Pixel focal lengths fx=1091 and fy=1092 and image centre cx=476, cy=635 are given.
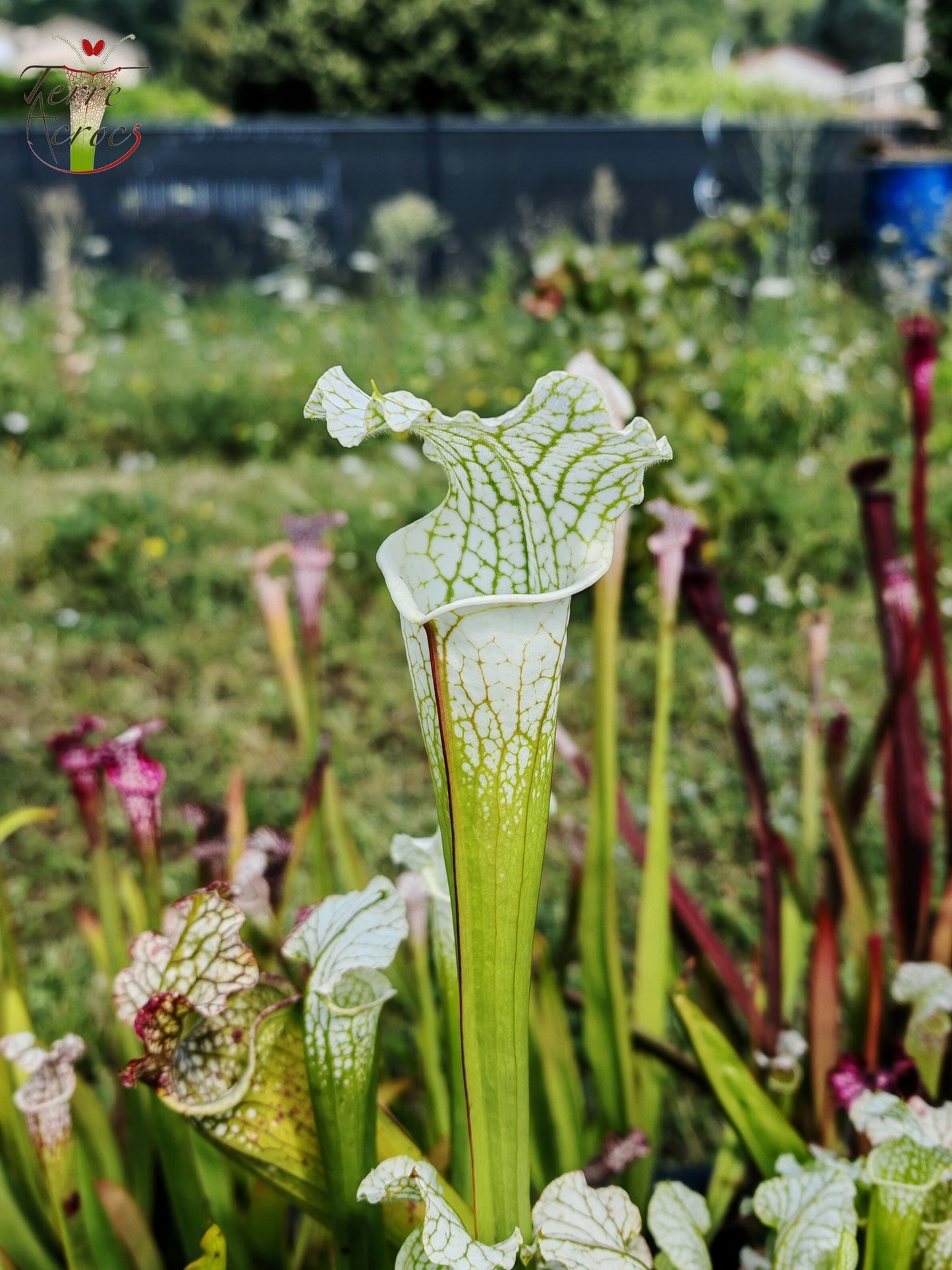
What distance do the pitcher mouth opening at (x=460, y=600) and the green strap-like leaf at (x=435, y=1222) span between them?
0.89 feet

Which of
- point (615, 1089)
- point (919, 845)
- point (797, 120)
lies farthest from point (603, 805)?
point (797, 120)

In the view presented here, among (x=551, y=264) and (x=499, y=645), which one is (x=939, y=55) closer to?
(x=551, y=264)

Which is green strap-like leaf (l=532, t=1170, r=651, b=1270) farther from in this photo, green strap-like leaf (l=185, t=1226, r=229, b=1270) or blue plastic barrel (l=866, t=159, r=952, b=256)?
blue plastic barrel (l=866, t=159, r=952, b=256)

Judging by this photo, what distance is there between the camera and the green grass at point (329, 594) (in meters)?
2.14

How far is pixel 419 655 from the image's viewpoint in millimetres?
522

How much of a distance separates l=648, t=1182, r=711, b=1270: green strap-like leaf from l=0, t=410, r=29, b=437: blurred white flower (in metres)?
3.82

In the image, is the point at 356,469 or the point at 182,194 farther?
the point at 182,194

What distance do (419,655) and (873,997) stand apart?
534 millimetres

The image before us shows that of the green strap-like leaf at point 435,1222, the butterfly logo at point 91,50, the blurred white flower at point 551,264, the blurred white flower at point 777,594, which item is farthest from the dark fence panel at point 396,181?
the green strap-like leaf at point 435,1222

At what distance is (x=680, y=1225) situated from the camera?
65cm

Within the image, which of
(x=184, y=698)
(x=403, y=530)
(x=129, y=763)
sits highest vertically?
(x=403, y=530)

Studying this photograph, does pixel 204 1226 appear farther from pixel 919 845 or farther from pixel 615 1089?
pixel 919 845

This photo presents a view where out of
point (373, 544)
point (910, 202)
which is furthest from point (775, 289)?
point (373, 544)

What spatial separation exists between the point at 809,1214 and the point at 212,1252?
1.10 ft
